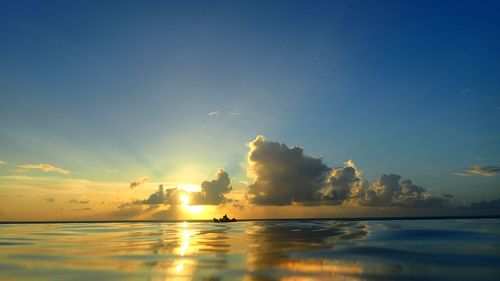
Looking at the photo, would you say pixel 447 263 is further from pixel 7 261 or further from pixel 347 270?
pixel 7 261

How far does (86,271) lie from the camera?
31.9 m

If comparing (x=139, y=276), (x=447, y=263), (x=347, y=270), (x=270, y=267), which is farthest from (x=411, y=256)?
(x=139, y=276)

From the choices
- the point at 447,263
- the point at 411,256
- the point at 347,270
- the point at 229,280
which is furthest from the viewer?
the point at 411,256

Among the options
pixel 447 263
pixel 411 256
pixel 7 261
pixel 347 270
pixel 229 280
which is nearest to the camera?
pixel 229 280

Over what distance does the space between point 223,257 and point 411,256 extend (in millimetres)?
21195

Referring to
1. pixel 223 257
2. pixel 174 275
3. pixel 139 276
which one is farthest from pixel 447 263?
pixel 139 276

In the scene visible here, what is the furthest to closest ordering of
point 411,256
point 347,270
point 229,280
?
point 411,256 < point 347,270 < point 229,280

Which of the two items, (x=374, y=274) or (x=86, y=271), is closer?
(x=374, y=274)

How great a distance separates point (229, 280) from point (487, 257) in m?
30.2

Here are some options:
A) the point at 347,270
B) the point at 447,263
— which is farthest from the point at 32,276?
the point at 447,263

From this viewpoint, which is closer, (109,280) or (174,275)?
(109,280)

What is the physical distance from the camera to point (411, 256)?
1676 inches

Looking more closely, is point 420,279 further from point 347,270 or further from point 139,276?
point 139,276

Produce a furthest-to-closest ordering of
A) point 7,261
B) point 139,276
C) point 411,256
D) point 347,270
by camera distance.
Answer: point 411,256
point 7,261
point 347,270
point 139,276
